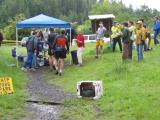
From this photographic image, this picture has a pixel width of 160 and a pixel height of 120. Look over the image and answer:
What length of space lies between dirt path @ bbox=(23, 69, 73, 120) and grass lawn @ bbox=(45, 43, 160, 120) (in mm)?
306

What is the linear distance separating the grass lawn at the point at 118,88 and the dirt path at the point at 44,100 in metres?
0.31

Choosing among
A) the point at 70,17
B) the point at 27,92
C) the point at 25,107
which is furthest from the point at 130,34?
the point at 70,17

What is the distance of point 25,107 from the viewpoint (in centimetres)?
1321

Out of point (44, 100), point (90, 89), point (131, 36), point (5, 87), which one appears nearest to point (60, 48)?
point (131, 36)

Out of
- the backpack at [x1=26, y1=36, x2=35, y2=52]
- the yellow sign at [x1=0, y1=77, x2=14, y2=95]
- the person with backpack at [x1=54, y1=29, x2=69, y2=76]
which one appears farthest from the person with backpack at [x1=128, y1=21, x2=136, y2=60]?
the yellow sign at [x1=0, y1=77, x2=14, y2=95]

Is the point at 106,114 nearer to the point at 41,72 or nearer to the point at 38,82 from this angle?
the point at 38,82

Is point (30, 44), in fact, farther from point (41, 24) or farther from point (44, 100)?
point (44, 100)

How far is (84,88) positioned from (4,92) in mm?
2352

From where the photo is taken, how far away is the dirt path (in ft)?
40.0

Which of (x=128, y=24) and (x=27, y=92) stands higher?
(x=128, y=24)

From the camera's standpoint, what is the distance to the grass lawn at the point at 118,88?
39.6ft

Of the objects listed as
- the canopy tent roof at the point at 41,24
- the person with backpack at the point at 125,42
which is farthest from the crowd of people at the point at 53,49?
the person with backpack at the point at 125,42

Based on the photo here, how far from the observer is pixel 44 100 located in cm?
1416

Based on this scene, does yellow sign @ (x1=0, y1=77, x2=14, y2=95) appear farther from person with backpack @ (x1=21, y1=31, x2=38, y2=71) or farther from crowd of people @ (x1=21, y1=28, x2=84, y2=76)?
person with backpack @ (x1=21, y1=31, x2=38, y2=71)
